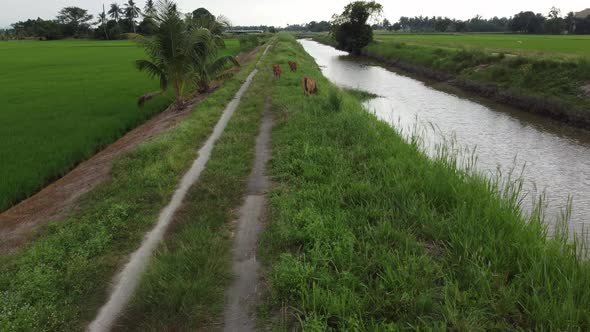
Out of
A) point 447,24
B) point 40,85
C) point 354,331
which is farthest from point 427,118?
point 447,24

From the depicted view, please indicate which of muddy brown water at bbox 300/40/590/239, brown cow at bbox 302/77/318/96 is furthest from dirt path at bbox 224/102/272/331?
brown cow at bbox 302/77/318/96

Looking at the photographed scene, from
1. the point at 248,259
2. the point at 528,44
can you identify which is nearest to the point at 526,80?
the point at 248,259

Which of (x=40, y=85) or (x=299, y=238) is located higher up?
(x=40, y=85)

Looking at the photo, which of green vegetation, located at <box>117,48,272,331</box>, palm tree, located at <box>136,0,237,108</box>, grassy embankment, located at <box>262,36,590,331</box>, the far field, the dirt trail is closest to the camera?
grassy embankment, located at <box>262,36,590,331</box>

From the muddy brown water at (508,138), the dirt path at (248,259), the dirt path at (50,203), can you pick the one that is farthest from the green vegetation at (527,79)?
the dirt path at (50,203)

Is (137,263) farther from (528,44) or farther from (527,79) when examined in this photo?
(528,44)

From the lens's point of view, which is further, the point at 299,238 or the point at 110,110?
the point at 110,110

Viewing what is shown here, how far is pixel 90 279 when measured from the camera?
3797 mm

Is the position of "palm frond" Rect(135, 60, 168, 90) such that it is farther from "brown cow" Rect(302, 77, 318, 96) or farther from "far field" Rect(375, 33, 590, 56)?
"far field" Rect(375, 33, 590, 56)

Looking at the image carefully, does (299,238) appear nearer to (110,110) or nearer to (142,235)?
(142,235)

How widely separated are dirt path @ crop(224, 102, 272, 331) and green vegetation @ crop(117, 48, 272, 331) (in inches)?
3.7

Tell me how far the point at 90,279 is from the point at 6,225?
111 inches

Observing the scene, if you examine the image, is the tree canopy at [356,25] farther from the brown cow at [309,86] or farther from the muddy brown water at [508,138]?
the brown cow at [309,86]

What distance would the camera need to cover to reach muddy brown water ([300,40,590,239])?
743cm
